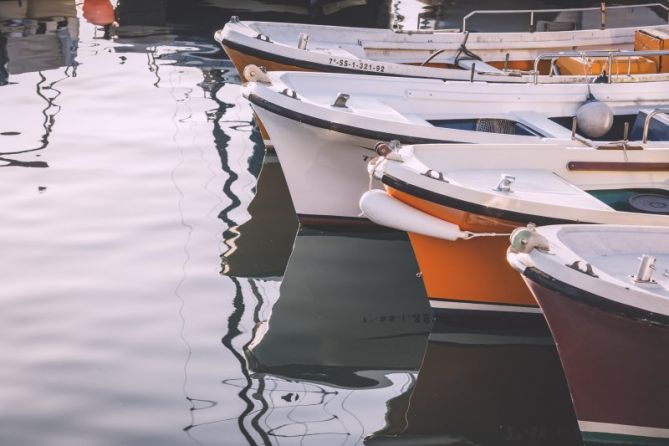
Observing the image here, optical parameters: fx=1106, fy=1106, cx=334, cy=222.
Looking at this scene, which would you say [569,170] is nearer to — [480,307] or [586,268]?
[480,307]

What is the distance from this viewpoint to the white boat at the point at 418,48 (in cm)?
1077

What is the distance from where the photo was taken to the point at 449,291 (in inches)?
297

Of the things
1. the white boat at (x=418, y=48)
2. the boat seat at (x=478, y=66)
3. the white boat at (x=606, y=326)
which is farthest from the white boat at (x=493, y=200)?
the boat seat at (x=478, y=66)

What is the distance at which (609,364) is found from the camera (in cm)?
572

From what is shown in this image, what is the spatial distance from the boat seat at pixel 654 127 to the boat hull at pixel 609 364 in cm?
361

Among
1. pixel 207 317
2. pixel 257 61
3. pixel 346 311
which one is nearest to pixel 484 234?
pixel 346 311

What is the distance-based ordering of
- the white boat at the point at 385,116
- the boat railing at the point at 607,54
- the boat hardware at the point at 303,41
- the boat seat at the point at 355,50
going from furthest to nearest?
the boat seat at the point at 355,50 < the boat hardware at the point at 303,41 < the boat railing at the point at 607,54 < the white boat at the point at 385,116

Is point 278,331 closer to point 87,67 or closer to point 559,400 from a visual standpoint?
point 559,400

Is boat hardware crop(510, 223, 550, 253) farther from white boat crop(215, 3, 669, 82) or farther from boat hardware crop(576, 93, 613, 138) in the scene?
white boat crop(215, 3, 669, 82)

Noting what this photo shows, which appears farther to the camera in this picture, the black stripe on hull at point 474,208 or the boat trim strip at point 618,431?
the black stripe on hull at point 474,208

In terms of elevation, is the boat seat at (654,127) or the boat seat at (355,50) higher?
the boat seat at (355,50)

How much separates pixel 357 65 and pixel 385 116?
6.10 feet

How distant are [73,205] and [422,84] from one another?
127 inches

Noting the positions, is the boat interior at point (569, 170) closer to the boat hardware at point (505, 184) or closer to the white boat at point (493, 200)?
the white boat at point (493, 200)
